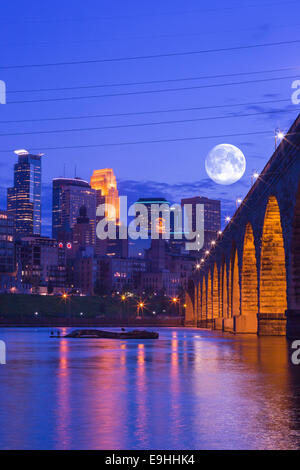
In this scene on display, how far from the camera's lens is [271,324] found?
55250 millimetres

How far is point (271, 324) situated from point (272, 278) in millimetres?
3852

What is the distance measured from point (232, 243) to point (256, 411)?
68.3 meters

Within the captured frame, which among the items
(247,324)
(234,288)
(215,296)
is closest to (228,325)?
(234,288)

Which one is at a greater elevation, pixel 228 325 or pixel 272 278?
pixel 272 278

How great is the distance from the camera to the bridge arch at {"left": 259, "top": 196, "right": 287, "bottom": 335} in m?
54.8

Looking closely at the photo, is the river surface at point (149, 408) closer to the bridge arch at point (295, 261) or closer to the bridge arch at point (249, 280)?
the bridge arch at point (295, 261)

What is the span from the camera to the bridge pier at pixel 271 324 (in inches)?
2164

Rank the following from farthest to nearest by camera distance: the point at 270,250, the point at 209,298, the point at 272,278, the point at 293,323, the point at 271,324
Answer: the point at 209,298, the point at 272,278, the point at 271,324, the point at 270,250, the point at 293,323

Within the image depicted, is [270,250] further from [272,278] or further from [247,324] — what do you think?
[247,324]

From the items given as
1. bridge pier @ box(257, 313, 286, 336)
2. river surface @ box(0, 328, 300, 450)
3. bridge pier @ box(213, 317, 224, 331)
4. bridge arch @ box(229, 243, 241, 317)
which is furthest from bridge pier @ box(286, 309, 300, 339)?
bridge pier @ box(213, 317, 224, 331)

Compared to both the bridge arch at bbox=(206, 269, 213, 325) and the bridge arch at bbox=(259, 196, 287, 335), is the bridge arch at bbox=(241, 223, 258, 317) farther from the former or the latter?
the bridge arch at bbox=(206, 269, 213, 325)

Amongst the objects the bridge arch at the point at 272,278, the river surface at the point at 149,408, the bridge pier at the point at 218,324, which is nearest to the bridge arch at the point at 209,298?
the bridge pier at the point at 218,324
